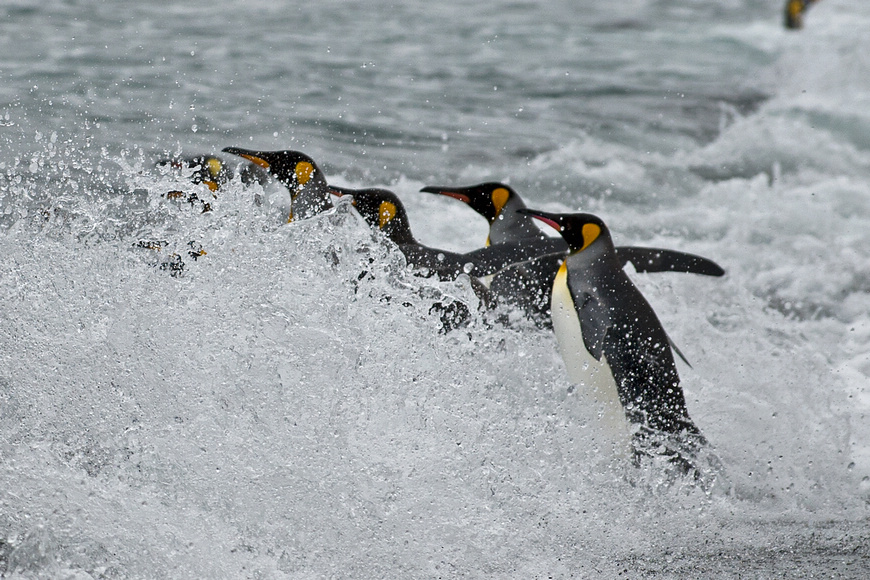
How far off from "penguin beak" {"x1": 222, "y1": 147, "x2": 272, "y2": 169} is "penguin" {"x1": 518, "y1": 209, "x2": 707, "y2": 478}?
1.07 m

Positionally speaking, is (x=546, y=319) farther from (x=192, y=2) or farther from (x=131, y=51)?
(x=192, y=2)

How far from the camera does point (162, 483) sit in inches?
96.8

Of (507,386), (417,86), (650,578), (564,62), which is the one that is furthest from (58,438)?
(564,62)

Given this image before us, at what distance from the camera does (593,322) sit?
3223 millimetres

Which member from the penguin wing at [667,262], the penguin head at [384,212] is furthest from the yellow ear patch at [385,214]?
the penguin wing at [667,262]

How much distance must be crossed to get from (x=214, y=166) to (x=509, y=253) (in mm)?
1135

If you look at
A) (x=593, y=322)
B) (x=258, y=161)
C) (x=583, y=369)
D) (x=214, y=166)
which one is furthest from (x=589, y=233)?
(x=214, y=166)

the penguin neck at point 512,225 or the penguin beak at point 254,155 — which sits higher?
the penguin beak at point 254,155

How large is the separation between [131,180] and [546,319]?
1512mm

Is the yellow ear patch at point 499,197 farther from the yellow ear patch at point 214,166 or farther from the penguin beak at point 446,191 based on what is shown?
the yellow ear patch at point 214,166

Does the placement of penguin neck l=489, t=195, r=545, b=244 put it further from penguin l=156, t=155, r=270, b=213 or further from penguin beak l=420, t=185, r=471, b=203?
penguin l=156, t=155, r=270, b=213

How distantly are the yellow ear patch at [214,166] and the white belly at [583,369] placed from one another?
130cm

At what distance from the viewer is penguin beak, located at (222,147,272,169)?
357cm

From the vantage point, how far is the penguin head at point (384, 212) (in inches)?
137
